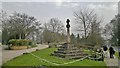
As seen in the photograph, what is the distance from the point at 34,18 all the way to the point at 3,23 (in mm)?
14770

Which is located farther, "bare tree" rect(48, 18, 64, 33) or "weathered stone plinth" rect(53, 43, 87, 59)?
"bare tree" rect(48, 18, 64, 33)

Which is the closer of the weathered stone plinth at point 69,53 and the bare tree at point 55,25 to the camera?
the weathered stone plinth at point 69,53

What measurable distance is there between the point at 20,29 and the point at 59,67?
38.4m

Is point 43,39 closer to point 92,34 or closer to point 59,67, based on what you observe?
point 92,34

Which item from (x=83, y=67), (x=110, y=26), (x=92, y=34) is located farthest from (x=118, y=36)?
(x=83, y=67)

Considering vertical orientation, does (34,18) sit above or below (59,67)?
above

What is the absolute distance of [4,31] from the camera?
51.6 m

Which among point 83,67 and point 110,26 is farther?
point 110,26

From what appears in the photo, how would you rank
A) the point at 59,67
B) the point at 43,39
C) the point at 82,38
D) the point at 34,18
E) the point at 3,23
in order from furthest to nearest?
the point at 43,39 < the point at 34,18 < the point at 3,23 < the point at 82,38 < the point at 59,67

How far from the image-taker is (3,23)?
48531 mm

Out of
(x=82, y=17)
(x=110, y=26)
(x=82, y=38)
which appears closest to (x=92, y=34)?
(x=82, y=38)

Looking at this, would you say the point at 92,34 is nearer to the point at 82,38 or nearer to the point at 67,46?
the point at 82,38

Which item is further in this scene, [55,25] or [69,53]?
[55,25]

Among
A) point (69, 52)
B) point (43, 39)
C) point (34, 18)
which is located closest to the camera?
point (69, 52)
